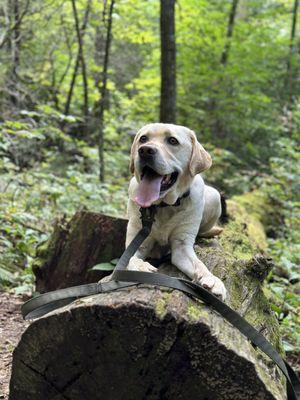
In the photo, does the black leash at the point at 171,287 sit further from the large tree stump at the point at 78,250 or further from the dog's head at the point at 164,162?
the large tree stump at the point at 78,250

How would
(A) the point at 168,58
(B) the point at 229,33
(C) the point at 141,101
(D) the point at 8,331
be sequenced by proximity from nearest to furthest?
(D) the point at 8,331
(A) the point at 168,58
(C) the point at 141,101
(B) the point at 229,33

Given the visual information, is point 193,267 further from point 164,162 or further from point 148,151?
point 148,151

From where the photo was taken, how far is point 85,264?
4730 millimetres

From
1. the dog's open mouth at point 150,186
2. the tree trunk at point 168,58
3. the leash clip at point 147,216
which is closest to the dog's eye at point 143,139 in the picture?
the dog's open mouth at point 150,186

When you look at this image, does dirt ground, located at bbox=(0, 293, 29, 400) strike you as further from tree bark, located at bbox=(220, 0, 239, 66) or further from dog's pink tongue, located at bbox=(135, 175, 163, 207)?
tree bark, located at bbox=(220, 0, 239, 66)

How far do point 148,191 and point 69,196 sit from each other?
5.27 metres

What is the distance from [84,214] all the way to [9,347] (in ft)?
4.91

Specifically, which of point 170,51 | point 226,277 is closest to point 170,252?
point 226,277

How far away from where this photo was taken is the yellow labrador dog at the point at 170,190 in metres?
2.95

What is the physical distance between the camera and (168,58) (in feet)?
26.4

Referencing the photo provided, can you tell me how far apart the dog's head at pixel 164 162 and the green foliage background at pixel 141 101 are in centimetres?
426

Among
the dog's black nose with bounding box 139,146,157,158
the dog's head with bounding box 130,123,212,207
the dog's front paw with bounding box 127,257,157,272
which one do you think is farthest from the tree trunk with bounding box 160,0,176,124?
the dog's front paw with bounding box 127,257,157,272

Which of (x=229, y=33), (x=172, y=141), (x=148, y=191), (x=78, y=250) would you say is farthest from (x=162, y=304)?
(x=229, y=33)

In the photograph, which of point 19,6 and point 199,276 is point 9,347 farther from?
point 19,6
